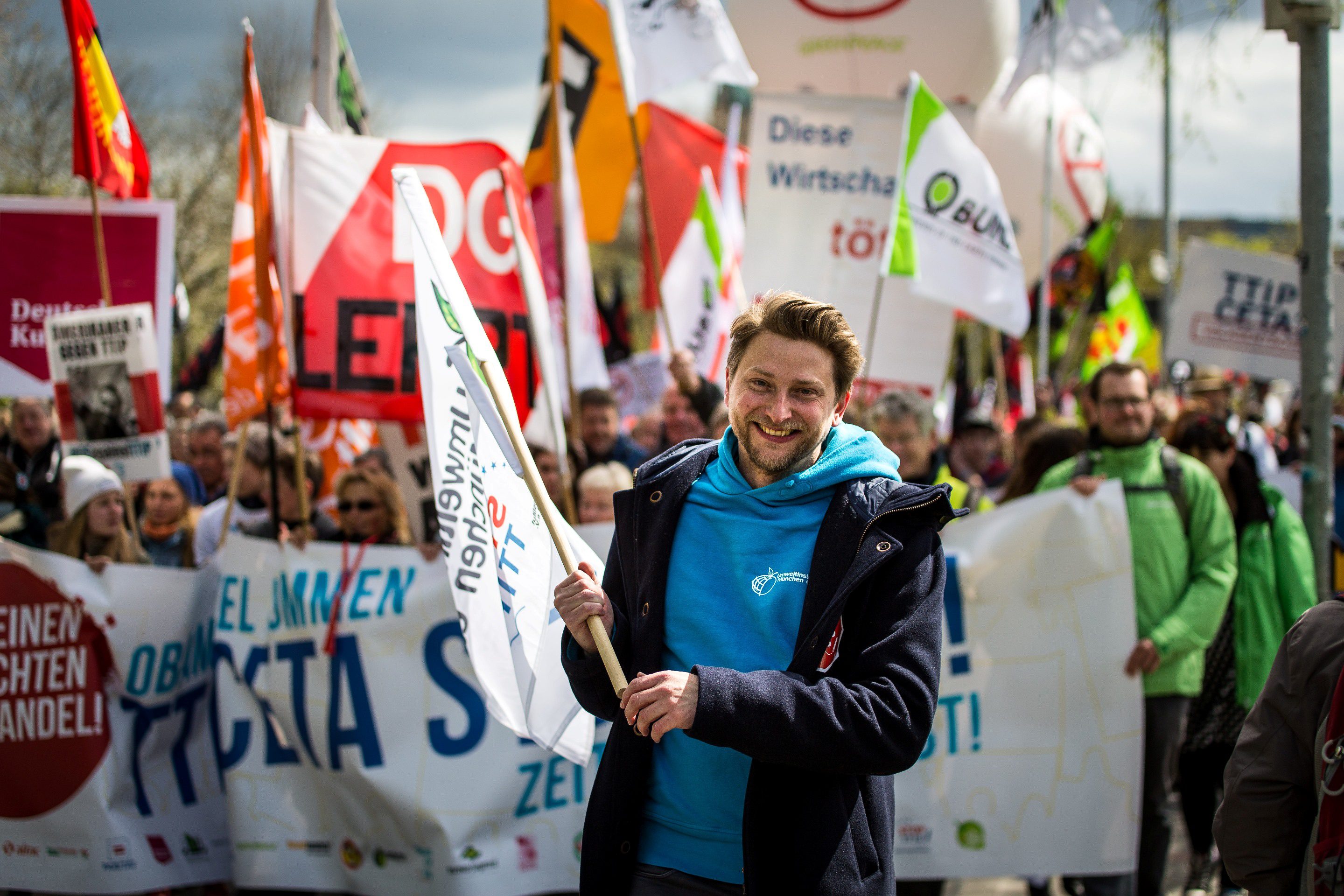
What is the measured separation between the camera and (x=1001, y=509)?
434 centimetres

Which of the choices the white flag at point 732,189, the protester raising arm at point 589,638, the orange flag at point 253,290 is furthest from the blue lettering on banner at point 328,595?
the white flag at point 732,189

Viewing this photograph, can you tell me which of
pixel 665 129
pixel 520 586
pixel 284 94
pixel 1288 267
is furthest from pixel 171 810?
pixel 284 94

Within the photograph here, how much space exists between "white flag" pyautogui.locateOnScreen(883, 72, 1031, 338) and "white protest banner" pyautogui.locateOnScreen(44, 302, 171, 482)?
3.17m

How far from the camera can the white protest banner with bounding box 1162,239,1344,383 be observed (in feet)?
22.7

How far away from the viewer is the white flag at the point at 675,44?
6363 mm

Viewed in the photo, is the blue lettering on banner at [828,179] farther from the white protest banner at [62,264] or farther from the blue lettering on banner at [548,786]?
the blue lettering on banner at [548,786]

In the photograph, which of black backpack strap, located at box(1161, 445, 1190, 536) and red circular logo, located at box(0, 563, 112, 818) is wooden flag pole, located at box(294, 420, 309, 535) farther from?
black backpack strap, located at box(1161, 445, 1190, 536)

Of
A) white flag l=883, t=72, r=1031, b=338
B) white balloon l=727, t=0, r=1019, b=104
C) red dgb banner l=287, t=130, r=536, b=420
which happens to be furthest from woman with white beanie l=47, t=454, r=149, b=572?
white balloon l=727, t=0, r=1019, b=104

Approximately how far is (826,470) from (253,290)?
11.4 ft

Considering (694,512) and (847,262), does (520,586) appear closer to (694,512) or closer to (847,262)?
(694,512)

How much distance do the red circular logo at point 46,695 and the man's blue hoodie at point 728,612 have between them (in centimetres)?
304

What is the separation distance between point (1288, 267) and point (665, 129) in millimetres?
3826

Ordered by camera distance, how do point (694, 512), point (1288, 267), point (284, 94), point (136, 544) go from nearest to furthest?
point (694, 512) < point (136, 544) < point (1288, 267) < point (284, 94)

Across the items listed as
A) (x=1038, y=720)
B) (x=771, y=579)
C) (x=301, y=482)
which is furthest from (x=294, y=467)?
(x=771, y=579)
